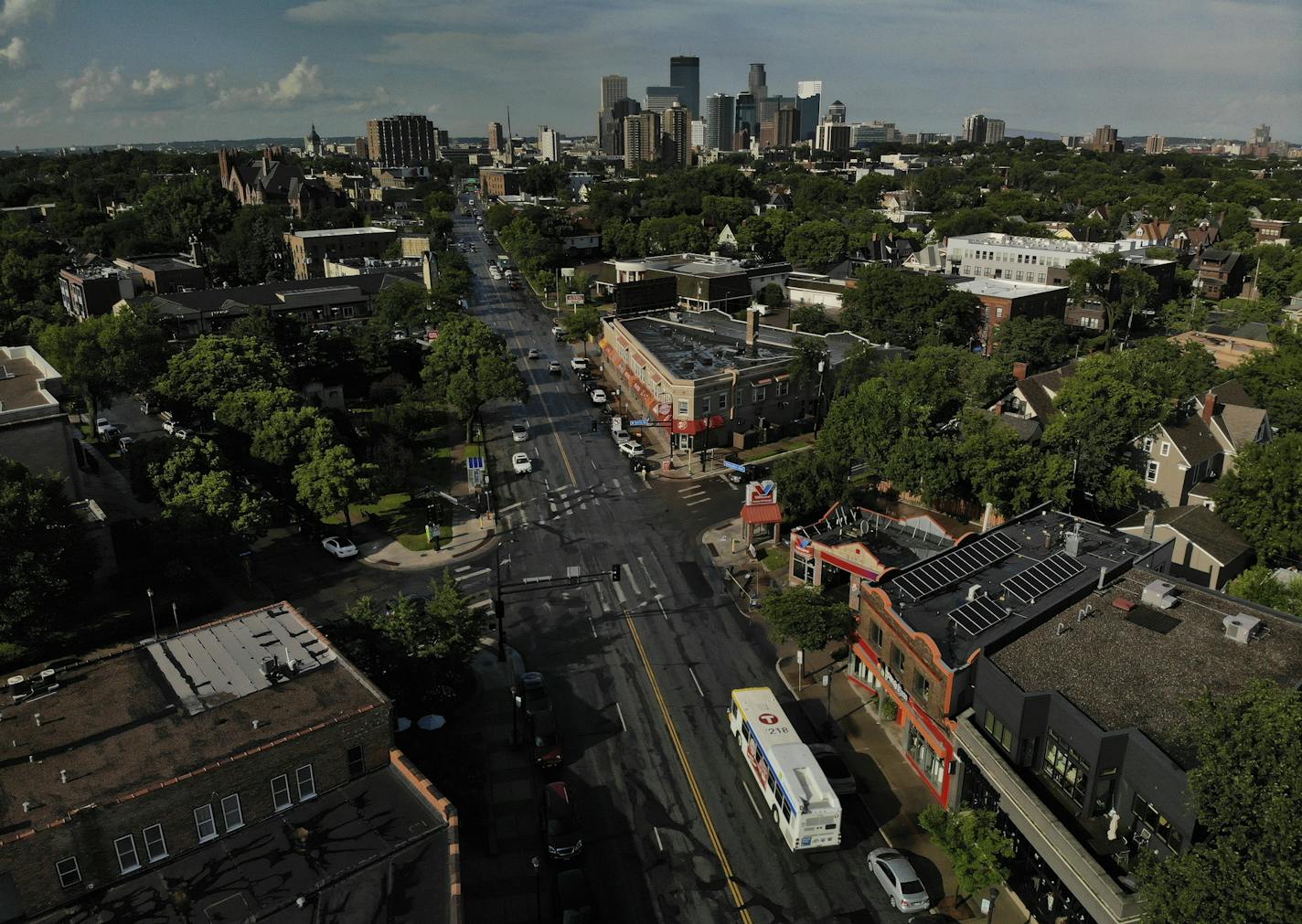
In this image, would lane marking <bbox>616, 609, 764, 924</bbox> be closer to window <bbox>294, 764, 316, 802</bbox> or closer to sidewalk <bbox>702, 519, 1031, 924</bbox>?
sidewalk <bbox>702, 519, 1031, 924</bbox>

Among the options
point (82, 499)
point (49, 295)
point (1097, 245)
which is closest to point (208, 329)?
point (49, 295)

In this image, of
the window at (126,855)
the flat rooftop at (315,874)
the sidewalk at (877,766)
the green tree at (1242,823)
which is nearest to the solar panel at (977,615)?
the sidewalk at (877,766)

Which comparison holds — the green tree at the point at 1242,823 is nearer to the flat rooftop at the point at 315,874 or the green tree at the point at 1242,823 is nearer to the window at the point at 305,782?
the flat rooftop at the point at 315,874

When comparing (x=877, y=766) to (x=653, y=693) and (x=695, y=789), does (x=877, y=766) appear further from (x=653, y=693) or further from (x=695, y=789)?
(x=653, y=693)

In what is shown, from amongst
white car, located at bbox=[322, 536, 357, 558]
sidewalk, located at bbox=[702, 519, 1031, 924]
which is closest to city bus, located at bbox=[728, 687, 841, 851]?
sidewalk, located at bbox=[702, 519, 1031, 924]

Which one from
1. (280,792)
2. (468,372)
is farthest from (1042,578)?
(468,372)

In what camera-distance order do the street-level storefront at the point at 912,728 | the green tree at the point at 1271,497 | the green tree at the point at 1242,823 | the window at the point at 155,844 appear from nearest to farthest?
1. the green tree at the point at 1242,823
2. the window at the point at 155,844
3. the street-level storefront at the point at 912,728
4. the green tree at the point at 1271,497
